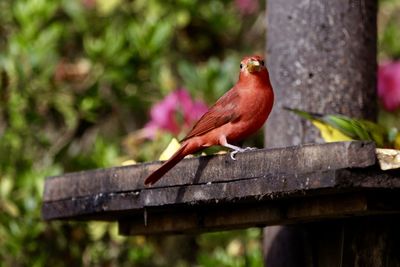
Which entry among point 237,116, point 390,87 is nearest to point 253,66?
point 237,116

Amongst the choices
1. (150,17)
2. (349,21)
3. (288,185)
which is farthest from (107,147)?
(288,185)

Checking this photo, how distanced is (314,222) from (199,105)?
1912 mm

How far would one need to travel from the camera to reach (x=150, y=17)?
5945mm

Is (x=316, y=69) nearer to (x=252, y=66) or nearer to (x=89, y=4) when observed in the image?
(x=252, y=66)

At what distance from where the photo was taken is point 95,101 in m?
5.60

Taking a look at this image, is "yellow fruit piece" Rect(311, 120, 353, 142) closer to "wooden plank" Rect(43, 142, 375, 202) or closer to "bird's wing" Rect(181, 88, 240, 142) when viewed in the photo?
"bird's wing" Rect(181, 88, 240, 142)

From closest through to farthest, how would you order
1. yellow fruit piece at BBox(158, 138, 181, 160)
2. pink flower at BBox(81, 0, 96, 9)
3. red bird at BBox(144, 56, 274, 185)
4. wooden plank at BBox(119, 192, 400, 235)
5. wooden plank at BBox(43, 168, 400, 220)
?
1. wooden plank at BBox(43, 168, 400, 220)
2. wooden plank at BBox(119, 192, 400, 235)
3. red bird at BBox(144, 56, 274, 185)
4. yellow fruit piece at BBox(158, 138, 181, 160)
5. pink flower at BBox(81, 0, 96, 9)

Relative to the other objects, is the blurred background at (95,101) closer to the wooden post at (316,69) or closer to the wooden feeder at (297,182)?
the wooden post at (316,69)

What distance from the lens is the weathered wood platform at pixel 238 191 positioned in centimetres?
272

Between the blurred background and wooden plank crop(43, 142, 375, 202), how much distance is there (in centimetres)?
162

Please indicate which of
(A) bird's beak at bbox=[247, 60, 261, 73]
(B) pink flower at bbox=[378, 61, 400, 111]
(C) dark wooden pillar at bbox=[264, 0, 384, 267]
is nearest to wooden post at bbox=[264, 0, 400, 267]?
(C) dark wooden pillar at bbox=[264, 0, 384, 267]

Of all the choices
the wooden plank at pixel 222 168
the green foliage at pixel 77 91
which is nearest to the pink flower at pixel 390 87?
the green foliage at pixel 77 91

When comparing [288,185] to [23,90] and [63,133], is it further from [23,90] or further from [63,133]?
[63,133]

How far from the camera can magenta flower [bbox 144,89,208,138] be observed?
5.29 meters
